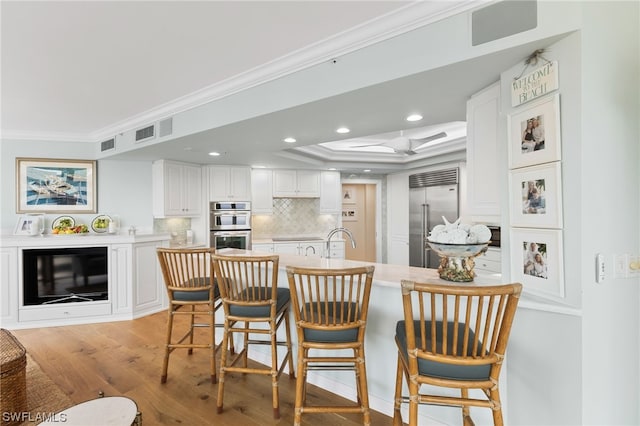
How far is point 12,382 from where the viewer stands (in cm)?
212

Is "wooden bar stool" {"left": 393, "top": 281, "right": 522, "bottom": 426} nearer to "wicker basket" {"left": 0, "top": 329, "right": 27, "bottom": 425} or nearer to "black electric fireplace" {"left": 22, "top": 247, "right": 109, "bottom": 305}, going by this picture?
"wicker basket" {"left": 0, "top": 329, "right": 27, "bottom": 425}

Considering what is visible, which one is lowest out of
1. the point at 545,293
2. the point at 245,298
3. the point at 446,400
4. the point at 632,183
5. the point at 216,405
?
the point at 216,405

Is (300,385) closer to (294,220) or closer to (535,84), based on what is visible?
(535,84)

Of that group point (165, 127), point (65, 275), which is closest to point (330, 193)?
point (165, 127)

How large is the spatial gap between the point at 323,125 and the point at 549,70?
5.89ft

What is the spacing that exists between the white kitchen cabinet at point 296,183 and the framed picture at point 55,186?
2.83 m

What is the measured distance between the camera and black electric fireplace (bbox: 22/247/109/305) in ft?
13.2

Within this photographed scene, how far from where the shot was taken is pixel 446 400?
1.45 meters

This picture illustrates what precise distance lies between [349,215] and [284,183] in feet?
5.70

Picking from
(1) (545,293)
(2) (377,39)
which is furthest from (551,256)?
(2) (377,39)

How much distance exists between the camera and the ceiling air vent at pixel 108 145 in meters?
4.32

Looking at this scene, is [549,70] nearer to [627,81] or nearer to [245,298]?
[627,81]

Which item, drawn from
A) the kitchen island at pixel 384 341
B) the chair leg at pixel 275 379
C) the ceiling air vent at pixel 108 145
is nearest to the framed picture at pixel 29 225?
the ceiling air vent at pixel 108 145

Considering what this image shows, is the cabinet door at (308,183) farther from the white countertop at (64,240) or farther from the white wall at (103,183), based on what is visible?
the white countertop at (64,240)
